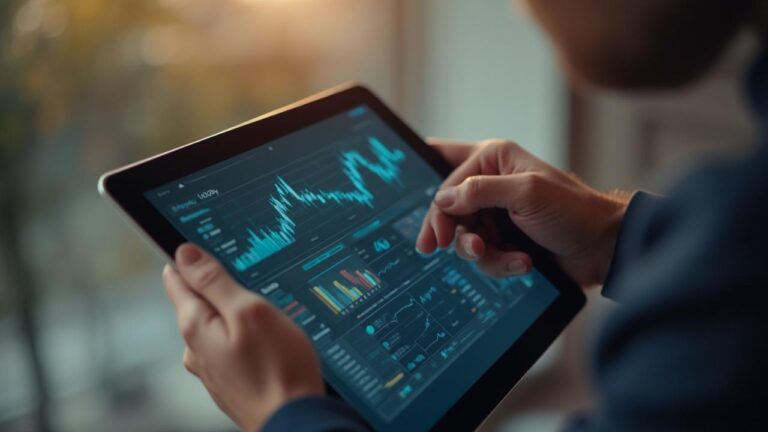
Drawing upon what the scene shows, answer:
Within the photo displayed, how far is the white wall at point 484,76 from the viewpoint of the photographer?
195 cm

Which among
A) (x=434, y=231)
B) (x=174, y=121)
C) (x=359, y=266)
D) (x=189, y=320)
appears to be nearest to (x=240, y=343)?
Answer: (x=189, y=320)

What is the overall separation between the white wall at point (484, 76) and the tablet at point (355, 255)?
3.58ft

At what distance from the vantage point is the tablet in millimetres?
696

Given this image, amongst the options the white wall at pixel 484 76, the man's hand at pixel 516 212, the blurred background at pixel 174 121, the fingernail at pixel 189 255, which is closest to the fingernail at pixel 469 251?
the man's hand at pixel 516 212

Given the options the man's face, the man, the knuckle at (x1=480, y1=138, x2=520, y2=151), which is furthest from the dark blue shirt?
the knuckle at (x1=480, y1=138, x2=520, y2=151)

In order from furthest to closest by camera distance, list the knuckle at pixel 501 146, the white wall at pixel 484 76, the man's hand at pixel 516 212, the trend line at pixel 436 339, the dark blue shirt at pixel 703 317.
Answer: the white wall at pixel 484 76, the knuckle at pixel 501 146, the man's hand at pixel 516 212, the trend line at pixel 436 339, the dark blue shirt at pixel 703 317

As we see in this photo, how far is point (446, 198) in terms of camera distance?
2.93ft

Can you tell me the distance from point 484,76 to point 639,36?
1.29m

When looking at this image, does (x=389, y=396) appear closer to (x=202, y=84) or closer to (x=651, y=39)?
(x=651, y=39)

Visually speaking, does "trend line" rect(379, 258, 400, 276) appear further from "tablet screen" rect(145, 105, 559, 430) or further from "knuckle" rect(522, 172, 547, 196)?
"knuckle" rect(522, 172, 547, 196)

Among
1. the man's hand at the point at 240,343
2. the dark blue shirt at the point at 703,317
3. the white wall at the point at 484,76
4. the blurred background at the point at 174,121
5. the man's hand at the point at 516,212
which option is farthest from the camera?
the white wall at the point at 484,76

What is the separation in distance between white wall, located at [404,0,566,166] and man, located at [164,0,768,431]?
1.03 m

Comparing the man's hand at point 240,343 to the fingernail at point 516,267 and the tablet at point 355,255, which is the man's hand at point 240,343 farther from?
the fingernail at point 516,267

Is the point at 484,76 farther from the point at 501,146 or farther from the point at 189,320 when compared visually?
the point at 189,320
